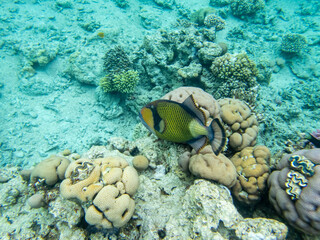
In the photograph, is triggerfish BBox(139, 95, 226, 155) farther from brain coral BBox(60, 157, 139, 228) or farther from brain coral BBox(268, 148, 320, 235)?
brain coral BBox(268, 148, 320, 235)

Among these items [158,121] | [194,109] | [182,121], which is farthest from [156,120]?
[194,109]

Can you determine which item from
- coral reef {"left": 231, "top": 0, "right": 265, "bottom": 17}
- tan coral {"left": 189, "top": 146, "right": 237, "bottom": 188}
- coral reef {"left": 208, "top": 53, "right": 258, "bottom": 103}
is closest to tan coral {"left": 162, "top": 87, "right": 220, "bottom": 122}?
tan coral {"left": 189, "top": 146, "right": 237, "bottom": 188}

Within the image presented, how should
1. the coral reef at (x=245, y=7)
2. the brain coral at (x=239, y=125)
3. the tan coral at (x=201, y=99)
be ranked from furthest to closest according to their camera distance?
the coral reef at (x=245, y=7), the brain coral at (x=239, y=125), the tan coral at (x=201, y=99)

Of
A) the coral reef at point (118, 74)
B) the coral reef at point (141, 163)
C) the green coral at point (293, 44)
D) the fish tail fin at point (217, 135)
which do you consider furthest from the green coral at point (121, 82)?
the green coral at point (293, 44)

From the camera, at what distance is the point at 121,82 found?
4.89 meters

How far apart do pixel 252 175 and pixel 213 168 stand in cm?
84

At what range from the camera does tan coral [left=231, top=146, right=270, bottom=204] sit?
99.6 inches

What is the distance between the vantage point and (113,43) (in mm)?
6141

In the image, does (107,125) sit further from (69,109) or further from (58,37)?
(58,37)

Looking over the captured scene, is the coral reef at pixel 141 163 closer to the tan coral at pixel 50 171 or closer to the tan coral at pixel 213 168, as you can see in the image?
the tan coral at pixel 213 168

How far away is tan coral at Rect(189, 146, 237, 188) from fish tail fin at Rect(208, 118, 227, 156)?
0.64 metres

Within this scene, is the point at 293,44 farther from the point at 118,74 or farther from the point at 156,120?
the point at 156,120

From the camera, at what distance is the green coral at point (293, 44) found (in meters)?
6.70

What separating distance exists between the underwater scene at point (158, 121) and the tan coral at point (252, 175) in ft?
0.05
